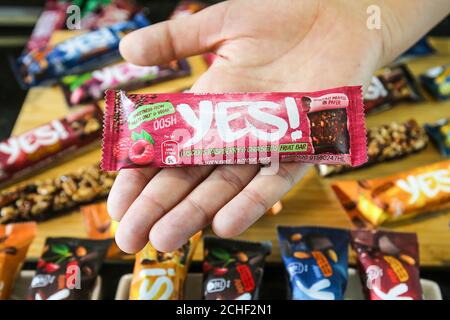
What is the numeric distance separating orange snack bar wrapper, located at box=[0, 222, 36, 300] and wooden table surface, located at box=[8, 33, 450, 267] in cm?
9

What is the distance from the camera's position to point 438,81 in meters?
1.57

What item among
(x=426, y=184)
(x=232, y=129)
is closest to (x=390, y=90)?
(x=426, y=184)

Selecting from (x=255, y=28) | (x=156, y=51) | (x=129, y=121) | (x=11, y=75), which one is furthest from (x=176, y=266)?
(x=11, y=75)

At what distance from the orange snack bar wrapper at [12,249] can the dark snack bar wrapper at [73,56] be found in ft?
2.12

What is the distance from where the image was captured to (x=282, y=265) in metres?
1.22

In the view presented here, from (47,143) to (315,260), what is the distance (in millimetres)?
859

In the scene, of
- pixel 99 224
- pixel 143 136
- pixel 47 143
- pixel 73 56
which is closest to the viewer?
pixel 143 136

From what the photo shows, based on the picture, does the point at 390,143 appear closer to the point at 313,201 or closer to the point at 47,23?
the point at 313,201

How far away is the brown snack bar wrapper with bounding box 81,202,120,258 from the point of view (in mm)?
1218

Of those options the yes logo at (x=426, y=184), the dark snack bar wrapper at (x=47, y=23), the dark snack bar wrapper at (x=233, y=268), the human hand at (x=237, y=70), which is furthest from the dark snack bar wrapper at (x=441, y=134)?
the dark snack bar wrapper at (x=47, y=23)

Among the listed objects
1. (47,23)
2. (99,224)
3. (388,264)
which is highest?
(47,23)

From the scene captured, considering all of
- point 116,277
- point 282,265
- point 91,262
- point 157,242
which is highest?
point 157,242

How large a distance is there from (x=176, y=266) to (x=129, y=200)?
10.2 inches

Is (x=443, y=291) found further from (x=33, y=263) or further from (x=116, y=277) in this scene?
(x=33, y=263)
